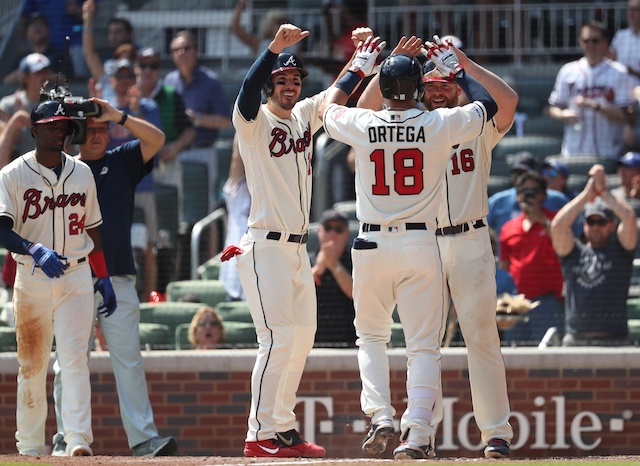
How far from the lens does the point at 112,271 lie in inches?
270

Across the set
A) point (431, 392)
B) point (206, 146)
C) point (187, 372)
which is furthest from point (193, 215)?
point (431, 392)

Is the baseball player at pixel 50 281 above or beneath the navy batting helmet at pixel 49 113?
beneath

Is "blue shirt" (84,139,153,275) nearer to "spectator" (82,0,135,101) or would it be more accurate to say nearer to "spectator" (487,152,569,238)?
"spectator" (487,152,569,238)

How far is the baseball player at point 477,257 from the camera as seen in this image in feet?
20.1

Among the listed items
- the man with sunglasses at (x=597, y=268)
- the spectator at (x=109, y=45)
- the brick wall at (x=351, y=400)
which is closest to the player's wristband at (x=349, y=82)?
the brick wall at (x=351, y=400)

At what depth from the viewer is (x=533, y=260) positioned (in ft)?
27.7

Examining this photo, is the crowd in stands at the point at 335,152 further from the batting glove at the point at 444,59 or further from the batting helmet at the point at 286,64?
the batting glove at the point at 444,59

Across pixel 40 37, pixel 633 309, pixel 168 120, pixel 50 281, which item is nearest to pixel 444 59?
pixel 50 281

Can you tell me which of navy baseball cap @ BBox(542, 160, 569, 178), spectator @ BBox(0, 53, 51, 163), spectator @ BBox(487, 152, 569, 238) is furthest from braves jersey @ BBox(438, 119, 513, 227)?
spectator @ BBox(0, 53, 51, 163)

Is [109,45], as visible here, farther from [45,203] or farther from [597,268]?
[45,203]

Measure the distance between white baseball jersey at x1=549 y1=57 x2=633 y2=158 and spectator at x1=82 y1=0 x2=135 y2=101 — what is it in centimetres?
360

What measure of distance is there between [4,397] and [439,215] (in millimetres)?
3155

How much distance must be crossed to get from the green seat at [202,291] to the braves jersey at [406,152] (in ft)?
11.4

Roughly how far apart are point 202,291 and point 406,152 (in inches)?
146
